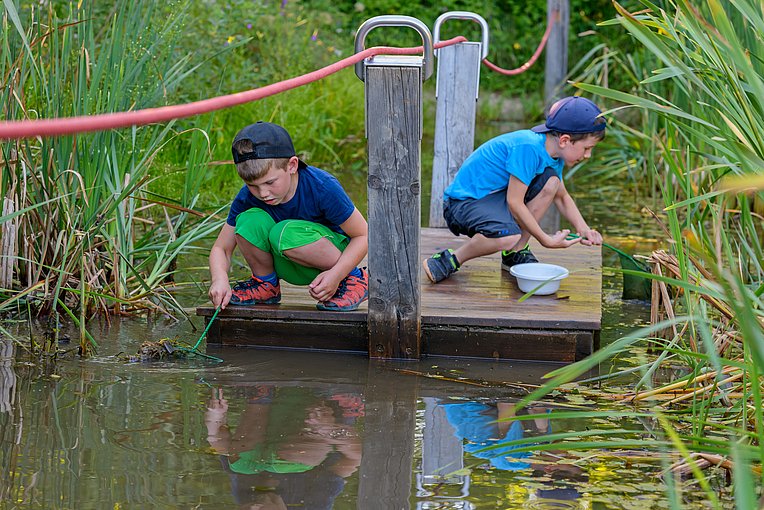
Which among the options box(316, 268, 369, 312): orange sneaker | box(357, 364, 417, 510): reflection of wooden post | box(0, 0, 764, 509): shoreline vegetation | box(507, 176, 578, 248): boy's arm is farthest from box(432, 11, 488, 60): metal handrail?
box(357, 364, 417, 510): reflection of wooden post

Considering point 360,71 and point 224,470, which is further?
point 360,71

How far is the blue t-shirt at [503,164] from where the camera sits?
14.0 feet

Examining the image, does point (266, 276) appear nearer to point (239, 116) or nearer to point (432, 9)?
point (239, 116)

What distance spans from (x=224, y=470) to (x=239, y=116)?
4560 millimetres

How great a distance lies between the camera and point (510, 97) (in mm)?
11766

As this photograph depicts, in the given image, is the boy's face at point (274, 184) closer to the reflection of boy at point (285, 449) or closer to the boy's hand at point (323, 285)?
the boy's hand at point (323, 285)

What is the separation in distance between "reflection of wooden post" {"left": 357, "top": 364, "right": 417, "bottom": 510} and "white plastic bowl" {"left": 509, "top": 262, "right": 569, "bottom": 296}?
0.74 meters

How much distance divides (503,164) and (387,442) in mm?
1734

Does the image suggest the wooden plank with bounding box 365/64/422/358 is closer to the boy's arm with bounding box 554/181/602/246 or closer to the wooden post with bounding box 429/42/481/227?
the boy's arm with bounding box 554/181/602/246

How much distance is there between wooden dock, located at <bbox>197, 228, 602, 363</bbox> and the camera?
379cm

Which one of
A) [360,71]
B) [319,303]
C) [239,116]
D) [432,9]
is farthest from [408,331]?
[432,9]

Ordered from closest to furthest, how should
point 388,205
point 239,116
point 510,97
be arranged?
point 388,205 → point 239,116 → point 510,97

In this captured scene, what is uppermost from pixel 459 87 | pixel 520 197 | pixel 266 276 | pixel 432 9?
pixel 432 9

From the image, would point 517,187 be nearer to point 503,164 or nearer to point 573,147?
point 503,164
